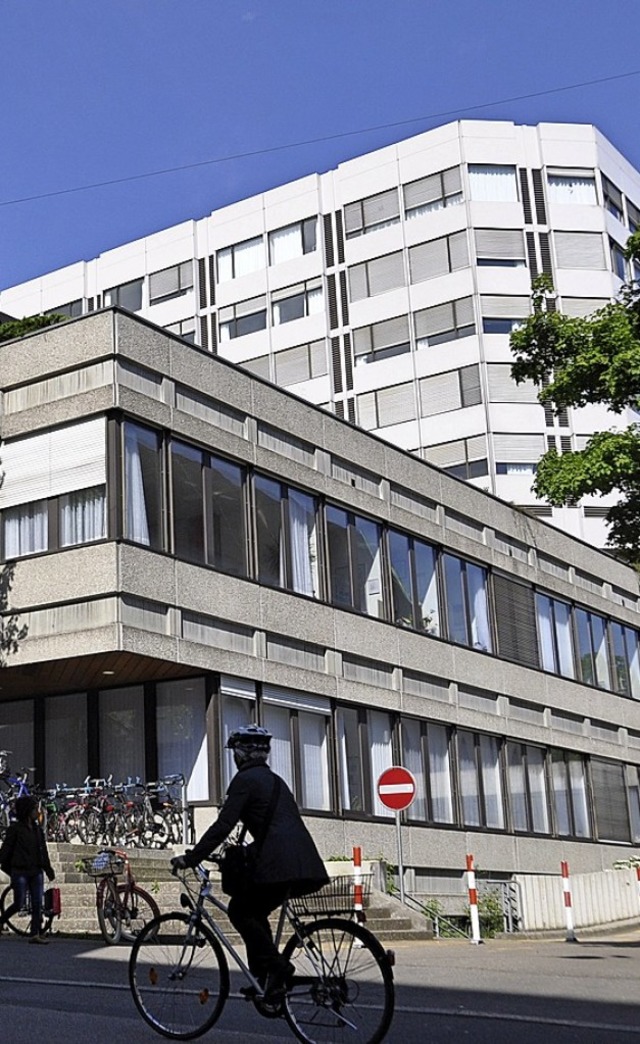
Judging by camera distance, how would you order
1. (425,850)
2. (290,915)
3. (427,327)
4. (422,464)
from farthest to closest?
(427,327)
(422,464)
(425,850)
(290,915)

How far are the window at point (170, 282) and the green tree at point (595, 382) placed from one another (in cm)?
4081

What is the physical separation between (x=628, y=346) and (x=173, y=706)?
930 centimetres

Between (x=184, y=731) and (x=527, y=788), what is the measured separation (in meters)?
12.9

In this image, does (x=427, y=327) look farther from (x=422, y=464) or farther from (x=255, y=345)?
(x=422, y=464)

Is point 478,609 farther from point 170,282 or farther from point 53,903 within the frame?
point 170,282

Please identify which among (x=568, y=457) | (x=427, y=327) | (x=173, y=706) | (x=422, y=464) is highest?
(x=427, y=327)

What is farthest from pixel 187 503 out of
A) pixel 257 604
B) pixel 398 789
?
pixel 398 789

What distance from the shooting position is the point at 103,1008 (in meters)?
11.1

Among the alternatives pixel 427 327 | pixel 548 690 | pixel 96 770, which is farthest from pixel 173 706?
pixel 427 327

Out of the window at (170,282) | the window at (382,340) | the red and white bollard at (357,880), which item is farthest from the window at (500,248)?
the red and white bollard at (357,880)

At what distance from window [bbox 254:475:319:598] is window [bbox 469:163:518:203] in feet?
110

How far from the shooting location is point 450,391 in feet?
193

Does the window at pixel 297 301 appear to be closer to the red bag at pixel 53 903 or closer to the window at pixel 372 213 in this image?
the window at pixel 372 213

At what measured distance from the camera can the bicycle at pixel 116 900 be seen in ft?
54.7
